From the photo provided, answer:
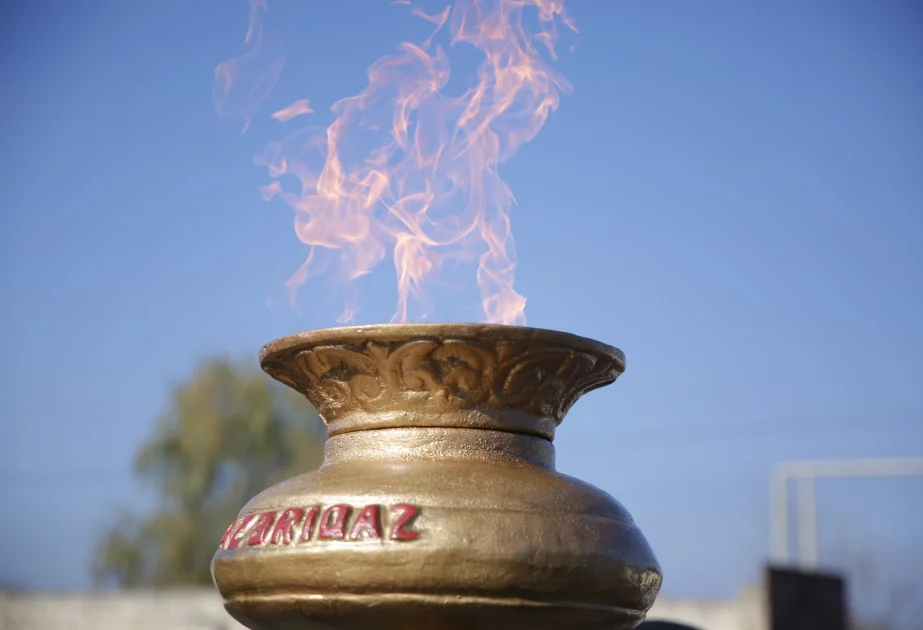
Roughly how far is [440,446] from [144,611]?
24.1 ft

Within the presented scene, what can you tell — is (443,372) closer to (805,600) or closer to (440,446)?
(440,446)

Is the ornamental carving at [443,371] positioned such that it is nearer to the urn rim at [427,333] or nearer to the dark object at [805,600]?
the urn rim at [427,333]

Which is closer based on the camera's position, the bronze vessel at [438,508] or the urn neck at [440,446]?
the bronze vessel at [438,508]

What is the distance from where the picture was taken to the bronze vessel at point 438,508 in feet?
7.75

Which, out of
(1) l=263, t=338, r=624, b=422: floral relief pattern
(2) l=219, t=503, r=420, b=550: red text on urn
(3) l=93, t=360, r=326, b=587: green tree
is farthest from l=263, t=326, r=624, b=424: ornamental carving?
(3) l=93, t=360, r=326, b=587: green tree

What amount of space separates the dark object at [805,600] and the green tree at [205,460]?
11324 mm

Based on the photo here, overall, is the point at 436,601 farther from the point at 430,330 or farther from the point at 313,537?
the point at 430,330

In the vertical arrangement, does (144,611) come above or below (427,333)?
below

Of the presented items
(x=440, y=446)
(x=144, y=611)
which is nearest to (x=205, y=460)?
(x=144, y=611)

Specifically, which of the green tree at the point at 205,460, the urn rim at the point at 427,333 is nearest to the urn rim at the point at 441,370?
the urn rim at the point at 427,333

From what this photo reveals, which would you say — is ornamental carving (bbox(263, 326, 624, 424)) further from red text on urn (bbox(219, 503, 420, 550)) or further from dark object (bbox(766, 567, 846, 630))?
dark object (bbox(766, 567, 846, 630))

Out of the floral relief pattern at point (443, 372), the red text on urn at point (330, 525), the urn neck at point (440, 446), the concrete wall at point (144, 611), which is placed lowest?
the concrete wall at point (144, 611)

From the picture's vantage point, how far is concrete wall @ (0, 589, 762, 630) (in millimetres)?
8406

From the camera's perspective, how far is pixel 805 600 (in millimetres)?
9203
